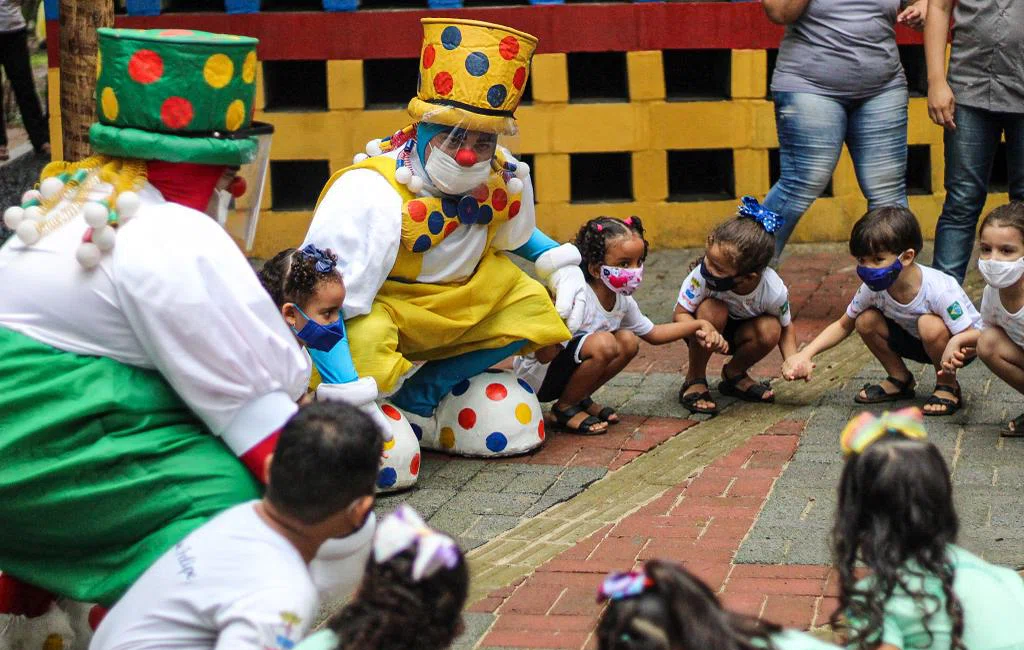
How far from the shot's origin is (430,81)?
4914 millimetres

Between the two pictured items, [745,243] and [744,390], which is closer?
[745,243]

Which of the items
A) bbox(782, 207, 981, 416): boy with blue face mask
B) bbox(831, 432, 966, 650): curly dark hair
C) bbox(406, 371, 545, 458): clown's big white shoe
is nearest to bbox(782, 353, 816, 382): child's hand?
bbox(782, 207, 981, 416): boy with blue face mask

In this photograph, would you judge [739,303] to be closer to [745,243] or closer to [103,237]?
[745,243]

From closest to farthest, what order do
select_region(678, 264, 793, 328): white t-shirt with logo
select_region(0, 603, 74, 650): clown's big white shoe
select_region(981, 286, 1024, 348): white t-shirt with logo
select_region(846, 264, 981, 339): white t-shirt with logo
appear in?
select_region(0, 603, 74, 650): clown's big white shoe, select_region(981, 286, 1024, 348): white t-shirt with logo, select_region(846, 264, 981, 339): white t-shirt with logo, select_region(678, 264, 793, 328): white t-shirt with logo

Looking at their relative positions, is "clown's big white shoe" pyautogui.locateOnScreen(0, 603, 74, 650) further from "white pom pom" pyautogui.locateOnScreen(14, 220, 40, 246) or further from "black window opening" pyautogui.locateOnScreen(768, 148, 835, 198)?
"black window opening" pyautogui.locateOnScreen(768, 148, 835, 198)

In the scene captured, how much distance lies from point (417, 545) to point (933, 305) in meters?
3.49

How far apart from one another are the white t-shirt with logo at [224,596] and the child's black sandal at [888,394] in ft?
11.2

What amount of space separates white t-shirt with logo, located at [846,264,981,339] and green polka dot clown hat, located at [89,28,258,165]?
3.05 metres

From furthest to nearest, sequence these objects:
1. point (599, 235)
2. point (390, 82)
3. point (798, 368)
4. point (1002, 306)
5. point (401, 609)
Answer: point (390, 82)
point (599, 235)
point (798, 368)
point (1002, 306)
point (401, 609)

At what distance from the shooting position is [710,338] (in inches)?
222

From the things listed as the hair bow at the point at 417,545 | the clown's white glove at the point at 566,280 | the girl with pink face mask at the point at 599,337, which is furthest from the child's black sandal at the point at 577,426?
the hair bow at the point at 417,545

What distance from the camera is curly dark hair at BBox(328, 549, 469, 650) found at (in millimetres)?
2492

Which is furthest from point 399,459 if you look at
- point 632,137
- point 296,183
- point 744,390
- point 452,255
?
point 296,183

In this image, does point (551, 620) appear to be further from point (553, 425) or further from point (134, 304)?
point (553, 425)
